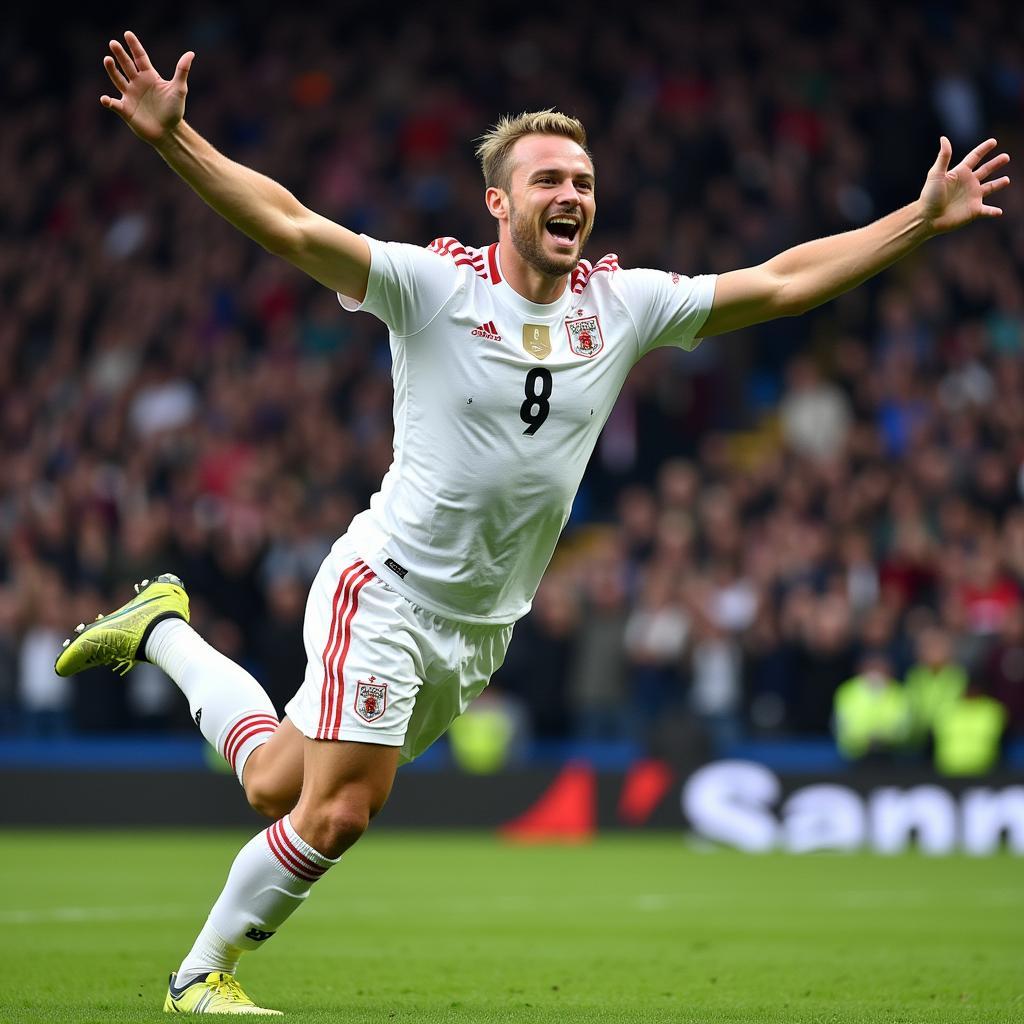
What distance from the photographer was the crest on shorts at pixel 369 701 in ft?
20.5

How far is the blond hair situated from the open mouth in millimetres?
257

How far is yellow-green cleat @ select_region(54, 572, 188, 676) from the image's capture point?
7402 mm

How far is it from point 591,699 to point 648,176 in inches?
275

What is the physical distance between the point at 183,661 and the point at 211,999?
1.44 m

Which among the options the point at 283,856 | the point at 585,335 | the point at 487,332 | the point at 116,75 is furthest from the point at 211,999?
the point at 116,75

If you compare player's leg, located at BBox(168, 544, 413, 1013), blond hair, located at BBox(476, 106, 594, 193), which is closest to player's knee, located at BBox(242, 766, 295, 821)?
player's leg, located at BBox(168, 544, 413, 1013)

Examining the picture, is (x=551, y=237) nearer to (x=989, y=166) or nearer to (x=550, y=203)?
(x=550, y=203)

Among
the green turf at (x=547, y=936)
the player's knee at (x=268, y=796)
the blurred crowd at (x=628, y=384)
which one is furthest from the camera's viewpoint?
the blurred crowd at (x=628, y=384)

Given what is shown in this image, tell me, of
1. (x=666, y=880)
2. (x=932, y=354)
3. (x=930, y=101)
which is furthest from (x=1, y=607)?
(x=930, y=101)

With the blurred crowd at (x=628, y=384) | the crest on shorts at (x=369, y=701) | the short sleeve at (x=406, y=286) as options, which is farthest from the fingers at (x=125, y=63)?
the blurred crowd at (x=628, y=384)

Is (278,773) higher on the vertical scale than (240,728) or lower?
lower

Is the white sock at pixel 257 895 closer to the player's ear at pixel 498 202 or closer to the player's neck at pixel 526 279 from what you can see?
the player's neck at pixel 526 279

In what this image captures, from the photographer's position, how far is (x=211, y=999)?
6.25 meters

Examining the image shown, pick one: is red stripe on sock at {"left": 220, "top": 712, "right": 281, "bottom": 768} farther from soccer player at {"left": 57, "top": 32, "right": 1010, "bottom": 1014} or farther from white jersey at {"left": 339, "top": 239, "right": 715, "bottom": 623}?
white jersey at {"left": 339, "top": 239, "right": 715, "bottom": 623}
